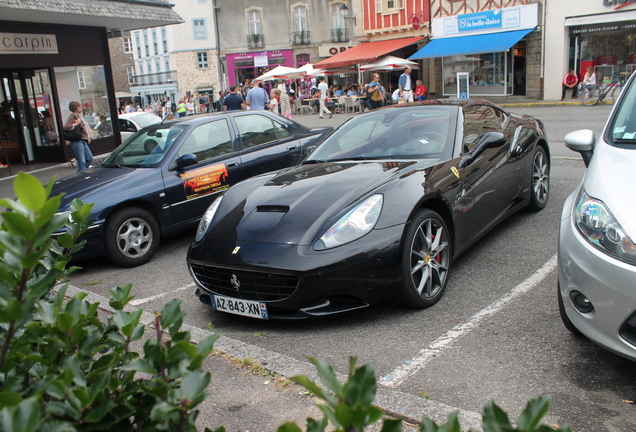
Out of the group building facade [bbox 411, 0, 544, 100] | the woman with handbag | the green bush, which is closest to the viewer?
the green bush

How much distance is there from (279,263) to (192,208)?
3073mm

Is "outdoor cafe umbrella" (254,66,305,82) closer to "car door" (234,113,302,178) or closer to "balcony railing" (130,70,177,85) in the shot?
"balcony railing" (130,70,177,85)

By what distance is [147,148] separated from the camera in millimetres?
6879

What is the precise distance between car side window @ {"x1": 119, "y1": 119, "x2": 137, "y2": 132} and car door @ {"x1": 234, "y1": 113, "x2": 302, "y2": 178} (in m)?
9.66

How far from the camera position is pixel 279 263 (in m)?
3.78

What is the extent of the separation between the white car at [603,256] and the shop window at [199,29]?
50251 millimetres

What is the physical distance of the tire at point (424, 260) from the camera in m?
3.93

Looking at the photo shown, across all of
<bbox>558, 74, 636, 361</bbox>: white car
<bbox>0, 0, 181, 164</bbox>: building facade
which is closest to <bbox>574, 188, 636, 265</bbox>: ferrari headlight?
<bbox>558, 74, 636, 361</bbox>: white car

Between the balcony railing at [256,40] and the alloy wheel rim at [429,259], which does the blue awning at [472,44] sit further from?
the balcony railing at [256,40]

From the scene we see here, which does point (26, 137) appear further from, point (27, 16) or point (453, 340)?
point (453, 340)

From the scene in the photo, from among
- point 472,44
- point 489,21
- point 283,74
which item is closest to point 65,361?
point 472,44

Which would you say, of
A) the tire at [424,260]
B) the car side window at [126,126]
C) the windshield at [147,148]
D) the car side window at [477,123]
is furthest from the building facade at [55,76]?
the tire at [424,260]

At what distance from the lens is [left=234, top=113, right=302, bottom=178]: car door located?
717 centimetres

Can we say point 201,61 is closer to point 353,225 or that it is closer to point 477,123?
point 477,123
